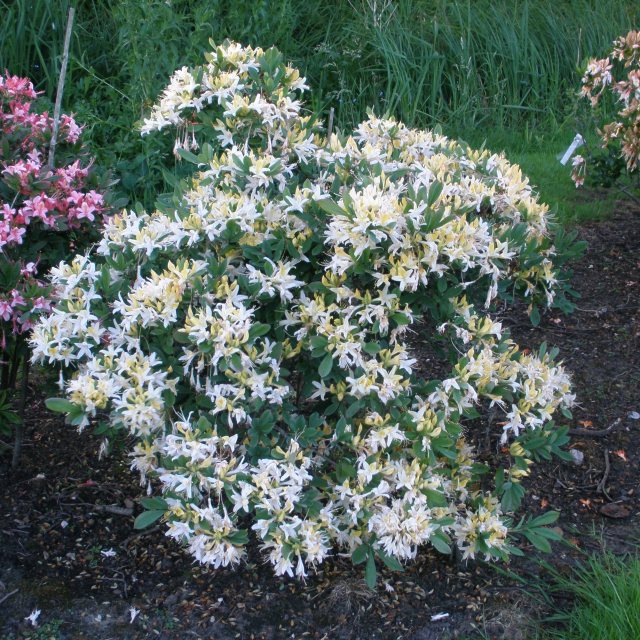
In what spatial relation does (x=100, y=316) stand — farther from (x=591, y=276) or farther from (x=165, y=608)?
(x=591, y=276)

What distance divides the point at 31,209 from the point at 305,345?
108 centimetres

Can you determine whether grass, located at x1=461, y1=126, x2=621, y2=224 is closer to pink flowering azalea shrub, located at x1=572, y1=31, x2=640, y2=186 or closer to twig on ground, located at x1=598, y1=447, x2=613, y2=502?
pink flowering azalea shrub, located at x1=572, y1=31, x2=640, y2=186

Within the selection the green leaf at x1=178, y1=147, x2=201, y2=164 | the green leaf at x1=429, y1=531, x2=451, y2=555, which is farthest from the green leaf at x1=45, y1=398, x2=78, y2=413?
the green leaf at x1=429, y1=531, x2=451, y2=555

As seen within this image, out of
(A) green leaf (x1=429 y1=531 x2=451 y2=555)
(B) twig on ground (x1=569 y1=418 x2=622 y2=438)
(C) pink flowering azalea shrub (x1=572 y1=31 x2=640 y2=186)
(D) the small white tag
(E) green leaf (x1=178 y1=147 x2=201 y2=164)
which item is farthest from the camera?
(D) the small white tag

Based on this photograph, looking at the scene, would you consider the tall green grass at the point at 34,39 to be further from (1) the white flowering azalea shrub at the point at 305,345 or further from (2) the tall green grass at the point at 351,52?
(1) the white flowering azalea shrub at the point at 305,345

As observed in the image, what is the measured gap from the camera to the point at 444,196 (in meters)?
2.54

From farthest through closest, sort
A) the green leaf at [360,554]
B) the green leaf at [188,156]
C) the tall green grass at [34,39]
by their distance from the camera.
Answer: the tall green grass at [34,39], the green leaf at [188,156], the green leaf at [360,554]

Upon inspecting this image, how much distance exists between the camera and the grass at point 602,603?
2.46 metres

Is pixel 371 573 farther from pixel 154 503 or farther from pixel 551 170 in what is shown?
pixel 551 170

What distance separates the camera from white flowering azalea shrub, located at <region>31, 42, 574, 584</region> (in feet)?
7.55

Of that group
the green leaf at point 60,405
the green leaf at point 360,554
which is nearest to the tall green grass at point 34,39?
the green leaf at point 60,405

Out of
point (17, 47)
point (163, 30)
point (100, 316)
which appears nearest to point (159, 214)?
point (100, 316)

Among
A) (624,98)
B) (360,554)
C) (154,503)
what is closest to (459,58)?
(624,98)

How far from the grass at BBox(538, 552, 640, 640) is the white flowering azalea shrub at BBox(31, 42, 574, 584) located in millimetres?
216
